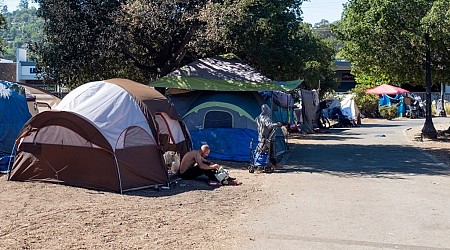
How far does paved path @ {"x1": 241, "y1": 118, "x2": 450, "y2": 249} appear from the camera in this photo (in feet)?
26.2

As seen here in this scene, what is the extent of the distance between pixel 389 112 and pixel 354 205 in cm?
3427

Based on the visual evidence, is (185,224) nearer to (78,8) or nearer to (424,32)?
(78,8)

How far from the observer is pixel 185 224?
28.6 ft

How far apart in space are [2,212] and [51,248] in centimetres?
230

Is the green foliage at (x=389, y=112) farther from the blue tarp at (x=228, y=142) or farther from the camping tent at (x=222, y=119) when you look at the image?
the blue tarp at (x=228, y=142)

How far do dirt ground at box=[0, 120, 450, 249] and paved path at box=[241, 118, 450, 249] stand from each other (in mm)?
446

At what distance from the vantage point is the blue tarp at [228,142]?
16641 mm

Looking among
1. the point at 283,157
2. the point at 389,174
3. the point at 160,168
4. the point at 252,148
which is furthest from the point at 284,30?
the point at 160,168

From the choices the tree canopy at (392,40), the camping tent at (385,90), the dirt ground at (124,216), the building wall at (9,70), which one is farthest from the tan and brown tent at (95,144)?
the building wall at (9,70)

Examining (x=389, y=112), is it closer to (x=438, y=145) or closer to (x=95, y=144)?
(x=438, y=145)

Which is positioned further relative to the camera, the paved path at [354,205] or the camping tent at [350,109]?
the camping tent at [350,109]

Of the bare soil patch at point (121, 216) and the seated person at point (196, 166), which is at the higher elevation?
the seated person at point (196, 166)

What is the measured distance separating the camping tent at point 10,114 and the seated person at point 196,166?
4343mm

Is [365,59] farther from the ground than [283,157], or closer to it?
farther from the ground
